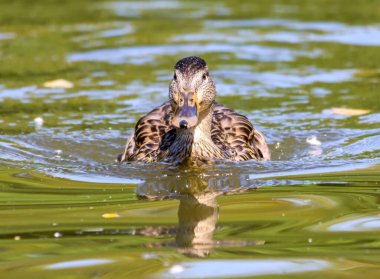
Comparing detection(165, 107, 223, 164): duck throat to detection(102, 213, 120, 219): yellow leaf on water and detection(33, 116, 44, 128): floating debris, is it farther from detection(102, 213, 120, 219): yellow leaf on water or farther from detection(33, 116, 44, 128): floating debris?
detection(33, 116, 44, 128): floating debris

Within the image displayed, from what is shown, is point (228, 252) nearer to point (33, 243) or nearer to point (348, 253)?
point (348, 253)

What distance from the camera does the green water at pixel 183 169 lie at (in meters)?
6.95

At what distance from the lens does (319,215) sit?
314 inches

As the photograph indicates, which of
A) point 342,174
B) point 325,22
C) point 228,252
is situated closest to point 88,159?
point 342,174

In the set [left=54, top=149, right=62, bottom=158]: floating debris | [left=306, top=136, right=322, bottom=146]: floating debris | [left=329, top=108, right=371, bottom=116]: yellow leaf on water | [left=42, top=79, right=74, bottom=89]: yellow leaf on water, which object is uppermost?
[left=42, top=79, right=74, bottom=89]: yellow leaf on water

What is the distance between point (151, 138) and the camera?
36.3ft

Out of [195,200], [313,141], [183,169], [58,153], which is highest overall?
[313,141]

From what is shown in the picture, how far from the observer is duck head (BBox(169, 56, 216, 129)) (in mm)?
9391

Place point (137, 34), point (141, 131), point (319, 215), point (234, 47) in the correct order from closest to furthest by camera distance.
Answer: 1. point (319, 215)
2. point (141, 131)
3. point (234, 47)
4. point (137, 34)

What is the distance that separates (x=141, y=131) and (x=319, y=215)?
3.63 metres

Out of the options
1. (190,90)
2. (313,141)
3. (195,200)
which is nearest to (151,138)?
(190,90)

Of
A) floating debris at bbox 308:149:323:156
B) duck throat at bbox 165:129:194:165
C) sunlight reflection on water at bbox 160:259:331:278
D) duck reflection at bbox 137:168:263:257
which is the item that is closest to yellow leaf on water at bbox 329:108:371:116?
floating debris at bbox 308:149:323:156

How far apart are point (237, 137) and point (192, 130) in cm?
93

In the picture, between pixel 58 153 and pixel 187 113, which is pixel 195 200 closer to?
pixel 187 113
